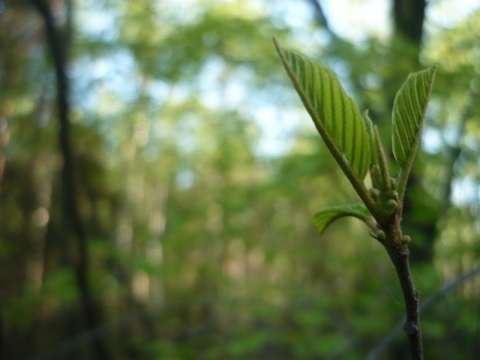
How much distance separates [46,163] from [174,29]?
13.4m

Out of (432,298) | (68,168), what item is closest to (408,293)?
(432,298)

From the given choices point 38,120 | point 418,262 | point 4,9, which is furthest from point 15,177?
point 418,262

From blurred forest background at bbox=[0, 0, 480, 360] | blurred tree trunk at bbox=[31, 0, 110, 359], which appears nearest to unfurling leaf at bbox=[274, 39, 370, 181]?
blurred forest background at bbox=[0, 0, 480, 360]

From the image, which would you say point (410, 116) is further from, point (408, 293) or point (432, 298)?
point (432, 298)

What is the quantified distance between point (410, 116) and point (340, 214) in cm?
11

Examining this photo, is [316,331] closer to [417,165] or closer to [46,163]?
[417,165]

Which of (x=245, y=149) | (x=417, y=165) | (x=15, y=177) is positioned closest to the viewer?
(x=417, y=165)

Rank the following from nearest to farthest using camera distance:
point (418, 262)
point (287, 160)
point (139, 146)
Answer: point (418, 262)
point (287, 160)
point (139, 146)

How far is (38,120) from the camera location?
971 centimetres

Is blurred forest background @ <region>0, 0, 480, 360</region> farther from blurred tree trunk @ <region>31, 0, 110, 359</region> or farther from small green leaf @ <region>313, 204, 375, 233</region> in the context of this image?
small green leaf @ <region>313, 204, 375, 233</region>

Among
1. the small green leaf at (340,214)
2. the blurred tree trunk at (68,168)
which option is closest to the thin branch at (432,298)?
the small green leaf at (340,214)

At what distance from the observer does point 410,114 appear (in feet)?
1.60

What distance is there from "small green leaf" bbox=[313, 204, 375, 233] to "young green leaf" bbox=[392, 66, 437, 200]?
4cm

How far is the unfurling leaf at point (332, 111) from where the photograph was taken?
0.47 metres
